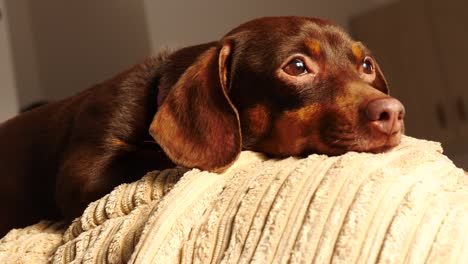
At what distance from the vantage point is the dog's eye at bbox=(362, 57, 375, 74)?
1.53 meters

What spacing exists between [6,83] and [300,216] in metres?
4.15

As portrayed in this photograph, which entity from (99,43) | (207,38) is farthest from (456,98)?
(99,43)

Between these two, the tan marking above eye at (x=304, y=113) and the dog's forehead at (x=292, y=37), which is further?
the dog's forehead at (x=292, y=37)

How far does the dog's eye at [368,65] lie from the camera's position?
1.53 meters

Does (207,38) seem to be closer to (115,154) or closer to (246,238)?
(115,154)

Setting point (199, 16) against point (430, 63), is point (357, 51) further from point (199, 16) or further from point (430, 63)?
point (430, 63)

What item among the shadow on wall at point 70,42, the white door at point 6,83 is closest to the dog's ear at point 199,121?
the shadow on wall at point 70,42

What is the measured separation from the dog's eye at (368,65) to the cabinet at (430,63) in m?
3.22

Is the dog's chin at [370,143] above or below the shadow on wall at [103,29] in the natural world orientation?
above

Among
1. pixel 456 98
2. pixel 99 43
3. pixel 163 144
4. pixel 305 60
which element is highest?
pixel 305 60

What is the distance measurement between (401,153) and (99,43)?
12.7 feet

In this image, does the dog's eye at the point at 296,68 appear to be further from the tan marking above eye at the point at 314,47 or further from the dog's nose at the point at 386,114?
the dog's nose at the point at 386,114

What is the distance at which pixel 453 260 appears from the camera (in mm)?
740

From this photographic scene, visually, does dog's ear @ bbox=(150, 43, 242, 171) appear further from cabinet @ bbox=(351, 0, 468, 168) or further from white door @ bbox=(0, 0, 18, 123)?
cabinet @ bbox=(351, 0, 468, 168)
